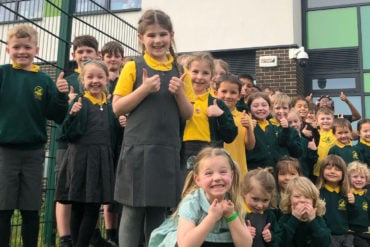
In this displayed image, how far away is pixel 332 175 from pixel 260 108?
103cm

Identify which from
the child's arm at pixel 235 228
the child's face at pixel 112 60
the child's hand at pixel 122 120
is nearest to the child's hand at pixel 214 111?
the child's hand at pixel 122 120

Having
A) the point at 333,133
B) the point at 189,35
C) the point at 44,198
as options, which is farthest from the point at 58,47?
the point at 189,35

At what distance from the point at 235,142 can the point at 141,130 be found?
4.67 feet

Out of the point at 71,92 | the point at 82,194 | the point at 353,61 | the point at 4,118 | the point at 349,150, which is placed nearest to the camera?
the point at 4,118

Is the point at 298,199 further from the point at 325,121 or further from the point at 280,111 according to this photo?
the point at 325,121

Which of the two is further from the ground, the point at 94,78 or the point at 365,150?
the point at 94,78

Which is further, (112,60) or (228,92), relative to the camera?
(112,60)

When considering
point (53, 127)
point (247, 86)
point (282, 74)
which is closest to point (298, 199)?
point (247, 86)

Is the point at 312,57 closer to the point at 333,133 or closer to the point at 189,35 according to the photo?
the point at 189,35

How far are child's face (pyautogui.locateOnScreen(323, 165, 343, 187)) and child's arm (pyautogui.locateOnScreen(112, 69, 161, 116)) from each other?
8.28 feet

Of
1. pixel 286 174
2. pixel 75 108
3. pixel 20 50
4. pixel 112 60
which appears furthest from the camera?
pixel 112 60

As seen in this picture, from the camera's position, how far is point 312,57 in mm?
10250

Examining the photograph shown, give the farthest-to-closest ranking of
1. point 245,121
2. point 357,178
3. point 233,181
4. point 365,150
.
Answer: point 365,150 → point 357,178 → point 245,121 → point 233,181

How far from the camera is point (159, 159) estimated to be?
9.75ft
